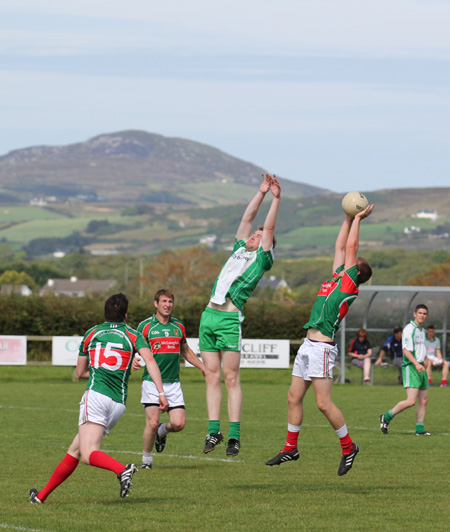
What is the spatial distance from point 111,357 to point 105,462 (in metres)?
0.94

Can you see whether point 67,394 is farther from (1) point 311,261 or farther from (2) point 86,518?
(1) point 311,261

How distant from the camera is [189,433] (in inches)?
629

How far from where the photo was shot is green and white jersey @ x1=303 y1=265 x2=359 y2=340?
389 inches

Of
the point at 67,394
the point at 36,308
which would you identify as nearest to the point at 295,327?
the point at 36,308

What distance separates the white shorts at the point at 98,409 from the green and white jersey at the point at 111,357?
50 mm

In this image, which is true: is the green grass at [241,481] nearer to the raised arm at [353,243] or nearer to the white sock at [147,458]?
the white sock at [147,458]

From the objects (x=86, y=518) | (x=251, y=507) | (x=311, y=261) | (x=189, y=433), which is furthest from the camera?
(x=311, y=261)

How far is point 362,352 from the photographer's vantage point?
97.2 feet

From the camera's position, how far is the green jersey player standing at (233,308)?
10531 millimetres

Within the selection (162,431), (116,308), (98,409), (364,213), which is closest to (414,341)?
(162,431)

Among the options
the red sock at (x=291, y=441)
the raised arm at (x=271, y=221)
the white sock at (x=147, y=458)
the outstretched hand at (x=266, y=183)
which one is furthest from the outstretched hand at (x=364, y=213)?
the white sock at (x=147, y=458)

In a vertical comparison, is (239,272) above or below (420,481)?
above

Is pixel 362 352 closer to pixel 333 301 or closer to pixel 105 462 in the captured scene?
pixel 333 301

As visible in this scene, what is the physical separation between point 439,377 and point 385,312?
2766 mm
